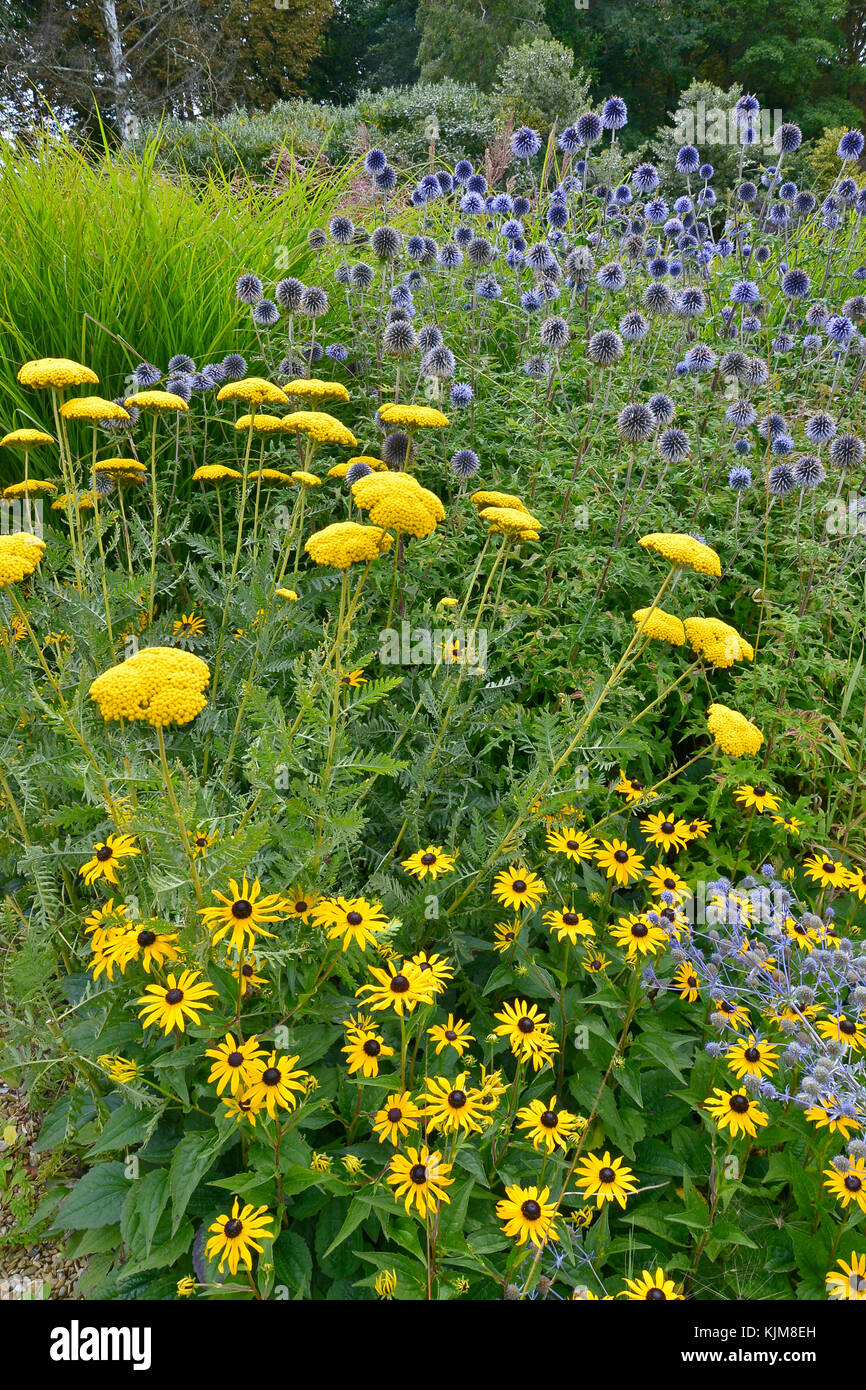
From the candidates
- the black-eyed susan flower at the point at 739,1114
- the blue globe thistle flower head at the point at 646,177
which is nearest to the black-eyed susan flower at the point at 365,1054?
the black-eyed susan flower at the point at 739,1114

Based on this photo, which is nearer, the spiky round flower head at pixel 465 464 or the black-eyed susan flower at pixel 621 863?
the black-eyed susan flower at pixel 621 863

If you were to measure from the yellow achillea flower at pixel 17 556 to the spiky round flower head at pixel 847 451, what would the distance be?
3323 mm

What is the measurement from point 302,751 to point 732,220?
234 inches

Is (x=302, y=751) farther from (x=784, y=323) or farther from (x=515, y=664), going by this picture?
(x=784, y=323)

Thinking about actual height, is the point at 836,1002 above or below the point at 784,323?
below

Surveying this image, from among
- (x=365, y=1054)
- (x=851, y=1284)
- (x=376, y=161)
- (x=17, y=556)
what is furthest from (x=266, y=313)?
(x=851, y=1284)

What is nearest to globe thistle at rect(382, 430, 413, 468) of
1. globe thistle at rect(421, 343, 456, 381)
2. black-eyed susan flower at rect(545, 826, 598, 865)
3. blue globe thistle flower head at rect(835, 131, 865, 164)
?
globe thistle at rect(421, 343, 456, 381)

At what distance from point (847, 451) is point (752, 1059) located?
9.40 feet

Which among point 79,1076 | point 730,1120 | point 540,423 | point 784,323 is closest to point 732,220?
point 784,323

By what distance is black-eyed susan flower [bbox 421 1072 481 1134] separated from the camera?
1754mm

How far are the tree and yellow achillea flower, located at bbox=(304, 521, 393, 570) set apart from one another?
Answer: 3017 cm

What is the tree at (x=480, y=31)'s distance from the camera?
26.4m

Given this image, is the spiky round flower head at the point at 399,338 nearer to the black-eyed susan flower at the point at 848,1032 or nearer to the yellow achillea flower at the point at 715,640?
the yellow achillea flower at the point at 715,640

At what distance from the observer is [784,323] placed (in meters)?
5.59
